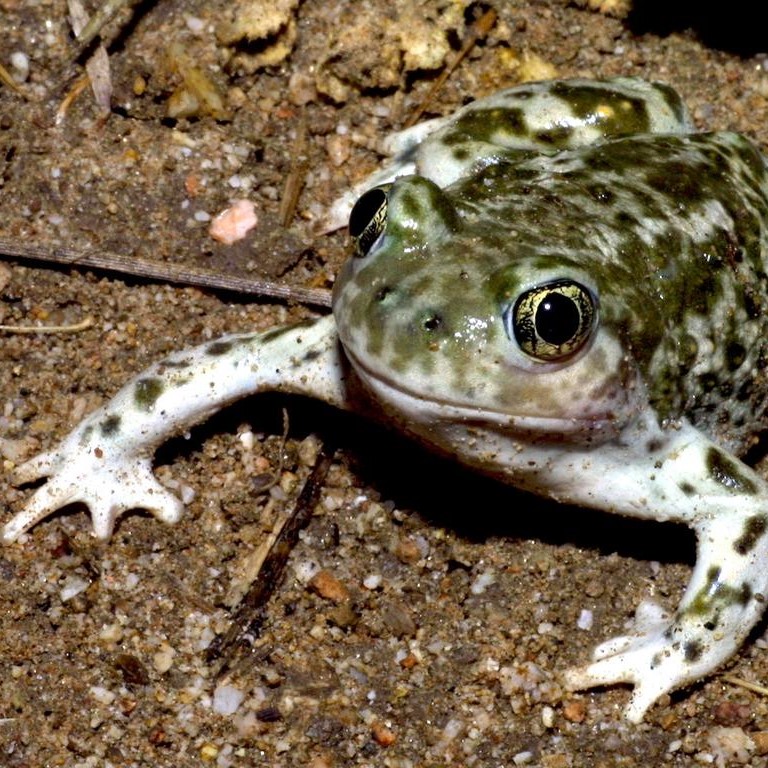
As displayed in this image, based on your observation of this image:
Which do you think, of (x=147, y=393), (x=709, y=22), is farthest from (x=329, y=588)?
(x=709, y=22)

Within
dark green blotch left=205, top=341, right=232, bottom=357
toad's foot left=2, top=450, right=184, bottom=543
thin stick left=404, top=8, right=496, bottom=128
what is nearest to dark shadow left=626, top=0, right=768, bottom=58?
thin stick left=404, top=8, right=496, bottom=128

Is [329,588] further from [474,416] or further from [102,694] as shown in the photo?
[474,416]

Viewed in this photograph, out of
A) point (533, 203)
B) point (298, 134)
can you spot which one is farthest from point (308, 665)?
point (298, 134)

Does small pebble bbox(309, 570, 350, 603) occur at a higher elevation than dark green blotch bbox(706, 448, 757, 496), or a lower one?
lower

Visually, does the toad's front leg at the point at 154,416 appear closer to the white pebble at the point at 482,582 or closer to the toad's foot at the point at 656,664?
the white pebble at the point at 482,582

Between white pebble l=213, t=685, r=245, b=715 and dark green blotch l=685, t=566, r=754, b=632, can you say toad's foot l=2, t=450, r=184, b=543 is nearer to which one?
white pebble l=213, t=685, r=245, b=715

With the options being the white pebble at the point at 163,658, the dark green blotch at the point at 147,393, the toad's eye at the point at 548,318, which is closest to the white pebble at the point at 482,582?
the white pebble at the point at 163,658
